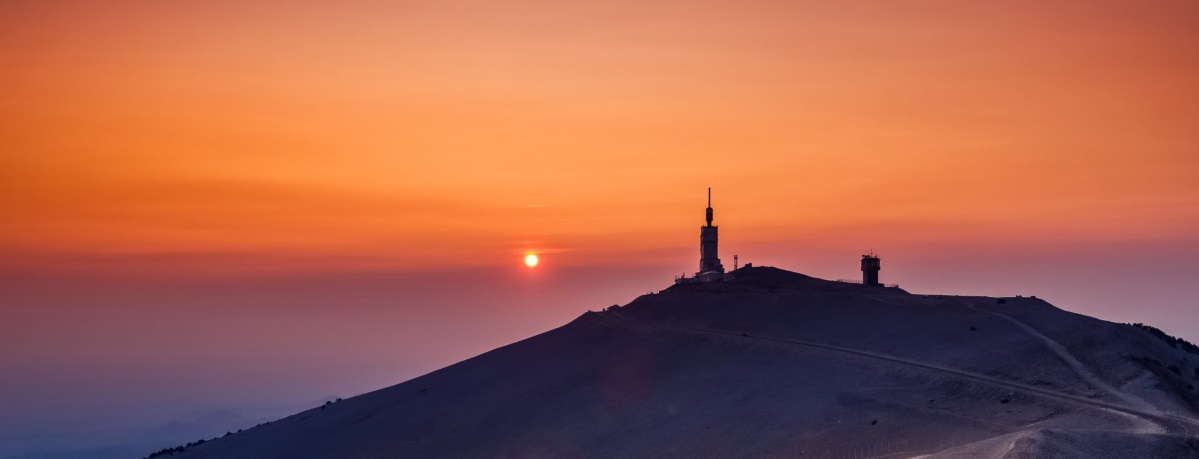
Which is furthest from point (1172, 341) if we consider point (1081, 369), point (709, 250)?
point (709, 250)

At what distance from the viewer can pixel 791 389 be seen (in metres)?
68.4

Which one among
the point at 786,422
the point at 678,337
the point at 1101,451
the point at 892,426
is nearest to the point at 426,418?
the point at 678,337

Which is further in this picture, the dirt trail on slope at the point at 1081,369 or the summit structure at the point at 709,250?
the summit structure at the point at 709,250

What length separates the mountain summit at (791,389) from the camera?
54.5 m

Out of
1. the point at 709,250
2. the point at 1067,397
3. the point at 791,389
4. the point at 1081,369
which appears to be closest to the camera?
the point at 1067,397

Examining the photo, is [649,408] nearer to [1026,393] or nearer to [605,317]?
[1026,393]

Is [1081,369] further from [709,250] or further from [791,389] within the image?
[709,250]

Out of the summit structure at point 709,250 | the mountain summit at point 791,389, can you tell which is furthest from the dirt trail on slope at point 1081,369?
the summit structure at point 709,250

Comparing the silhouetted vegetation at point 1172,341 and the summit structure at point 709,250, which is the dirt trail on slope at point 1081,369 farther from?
the summit structure at point 709,250

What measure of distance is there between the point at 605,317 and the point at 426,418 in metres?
24.3

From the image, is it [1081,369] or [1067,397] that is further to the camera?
[1081,369]

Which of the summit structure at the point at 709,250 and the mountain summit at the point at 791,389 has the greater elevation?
the summit structure at the point at 709,250

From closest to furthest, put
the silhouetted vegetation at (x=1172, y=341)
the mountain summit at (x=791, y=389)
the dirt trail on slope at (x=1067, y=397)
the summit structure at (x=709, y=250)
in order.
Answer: the dirt trail on slope at (x=1067, y=397) → the mountain summit at (x=791, y=389) → the silhouetted vegetation at (x=1172, y=341) → the summit structure at (x=709, y=250)

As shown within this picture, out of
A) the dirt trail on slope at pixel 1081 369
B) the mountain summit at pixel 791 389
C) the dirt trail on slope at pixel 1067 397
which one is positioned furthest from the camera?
the mountain summit at pixel 791 389
